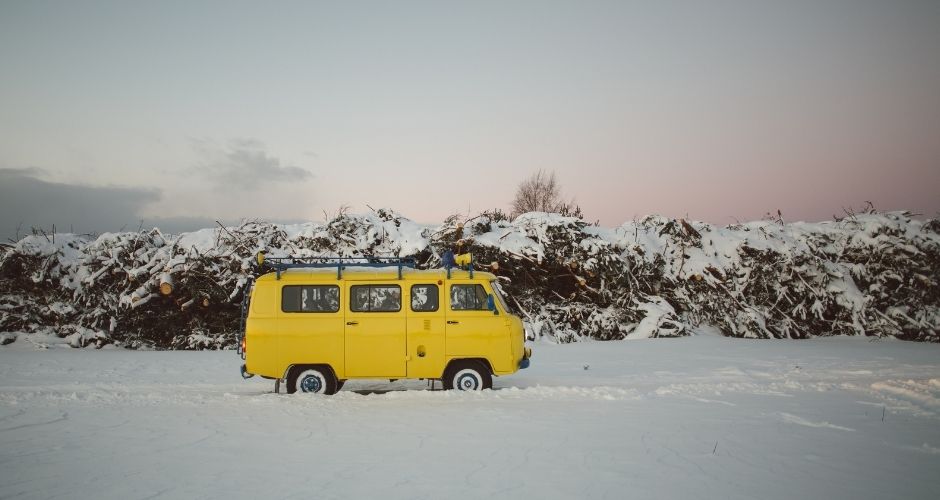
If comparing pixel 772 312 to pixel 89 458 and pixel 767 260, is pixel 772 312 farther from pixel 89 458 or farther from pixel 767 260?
pixel 89 458

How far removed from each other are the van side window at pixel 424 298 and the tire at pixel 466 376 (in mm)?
1054

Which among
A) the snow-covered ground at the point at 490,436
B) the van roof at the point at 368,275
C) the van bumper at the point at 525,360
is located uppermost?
the van roof at the point at 368,275

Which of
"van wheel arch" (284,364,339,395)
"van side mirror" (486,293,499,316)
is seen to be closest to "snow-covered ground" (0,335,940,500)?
"van wheel arch" (284,364,339,395)

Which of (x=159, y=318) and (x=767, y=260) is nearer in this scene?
(x=159, y=318)

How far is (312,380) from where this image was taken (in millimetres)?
9758

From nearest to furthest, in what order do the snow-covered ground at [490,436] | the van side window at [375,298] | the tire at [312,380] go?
the snow-covered ground at [490,436], the tire at [312,380], the van side window at [375,298]

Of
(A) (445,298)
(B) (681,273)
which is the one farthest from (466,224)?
(A) (445,298)

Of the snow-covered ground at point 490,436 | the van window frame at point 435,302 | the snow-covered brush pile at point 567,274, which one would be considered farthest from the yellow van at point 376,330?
the snow-covered brush pile at point 567,274

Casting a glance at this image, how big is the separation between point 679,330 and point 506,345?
9258mm

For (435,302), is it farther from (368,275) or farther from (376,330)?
(368,275)

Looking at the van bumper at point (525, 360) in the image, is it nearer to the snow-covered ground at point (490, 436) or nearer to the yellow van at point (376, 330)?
the yellow van at point (376, 330)

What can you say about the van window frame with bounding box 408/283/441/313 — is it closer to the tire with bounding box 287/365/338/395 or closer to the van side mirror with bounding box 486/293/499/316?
the van side mirror with bounding box 486/293/499/316

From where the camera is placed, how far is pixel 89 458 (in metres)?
5.88

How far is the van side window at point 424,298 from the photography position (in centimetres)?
983
